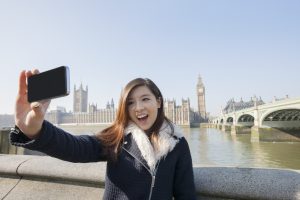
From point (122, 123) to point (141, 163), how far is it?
26 cm

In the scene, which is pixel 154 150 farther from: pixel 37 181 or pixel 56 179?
pixel 37 181

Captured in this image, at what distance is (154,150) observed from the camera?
53.1 inches

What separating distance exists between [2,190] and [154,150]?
5.09ft

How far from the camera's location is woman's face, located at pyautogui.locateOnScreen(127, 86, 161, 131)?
1.41 metres

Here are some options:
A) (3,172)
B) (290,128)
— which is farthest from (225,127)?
(3,172)

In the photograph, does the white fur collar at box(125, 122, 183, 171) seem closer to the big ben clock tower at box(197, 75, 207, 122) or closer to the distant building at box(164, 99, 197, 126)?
the distant building at box(164, 99, 197, 126)

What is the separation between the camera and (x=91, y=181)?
1.92 meters

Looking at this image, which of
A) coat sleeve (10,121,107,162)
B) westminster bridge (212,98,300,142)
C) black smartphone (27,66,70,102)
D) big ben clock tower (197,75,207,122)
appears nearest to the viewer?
black smartphone (27,66,70,102)

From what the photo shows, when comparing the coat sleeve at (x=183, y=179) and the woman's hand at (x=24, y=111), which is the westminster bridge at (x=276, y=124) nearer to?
the coat sleeve at (x=183, y=179)

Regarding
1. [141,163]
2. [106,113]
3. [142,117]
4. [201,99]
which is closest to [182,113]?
[201,99]

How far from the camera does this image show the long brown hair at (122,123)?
1333 mm

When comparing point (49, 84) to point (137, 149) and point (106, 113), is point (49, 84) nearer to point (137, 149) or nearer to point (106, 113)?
point (137, 149)

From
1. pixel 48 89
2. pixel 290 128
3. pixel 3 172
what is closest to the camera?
pixel 48 89

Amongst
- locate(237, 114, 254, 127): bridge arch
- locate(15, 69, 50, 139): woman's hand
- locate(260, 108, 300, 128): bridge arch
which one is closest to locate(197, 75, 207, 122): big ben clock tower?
locate(237, 114, 254, 127): bridge arch
